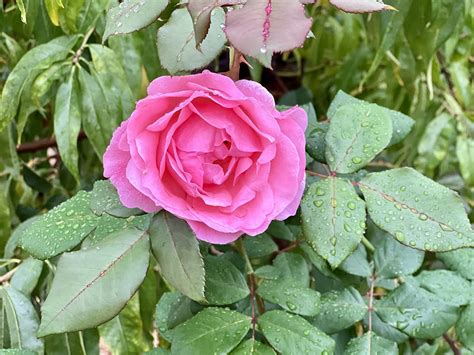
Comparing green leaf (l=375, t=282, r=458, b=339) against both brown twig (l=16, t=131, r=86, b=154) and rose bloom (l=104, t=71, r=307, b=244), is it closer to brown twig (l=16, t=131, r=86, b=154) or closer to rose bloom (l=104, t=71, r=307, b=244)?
rose bloom (l=104, t=71, r=307, b=244)

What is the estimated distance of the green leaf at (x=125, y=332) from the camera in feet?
2.31

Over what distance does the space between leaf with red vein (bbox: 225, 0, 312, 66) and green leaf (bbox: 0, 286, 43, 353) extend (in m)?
0.38

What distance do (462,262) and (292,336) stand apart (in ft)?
0.85

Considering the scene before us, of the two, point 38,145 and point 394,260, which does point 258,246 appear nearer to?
point 394,260

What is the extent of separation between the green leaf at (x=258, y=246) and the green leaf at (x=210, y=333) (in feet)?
0.40

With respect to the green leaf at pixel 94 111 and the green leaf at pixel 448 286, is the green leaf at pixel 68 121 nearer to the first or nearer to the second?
the green leaf at pixel 94 111

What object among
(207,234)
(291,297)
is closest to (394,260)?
(291,297)

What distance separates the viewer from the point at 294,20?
0.39 meters

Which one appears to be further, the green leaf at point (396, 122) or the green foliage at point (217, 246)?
the green leaf at point (396, 122)

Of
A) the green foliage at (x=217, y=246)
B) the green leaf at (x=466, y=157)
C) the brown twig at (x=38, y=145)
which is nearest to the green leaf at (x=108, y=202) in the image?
the green foliage at (x=217, y=246)

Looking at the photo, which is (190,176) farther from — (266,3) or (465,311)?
(465,311)

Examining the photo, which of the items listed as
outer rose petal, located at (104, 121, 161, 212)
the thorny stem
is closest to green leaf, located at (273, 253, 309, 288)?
outer rose petal, located at (104, 121, 161, 212)

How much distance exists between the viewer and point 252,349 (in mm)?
513

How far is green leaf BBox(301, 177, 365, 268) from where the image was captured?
0.49 metres
